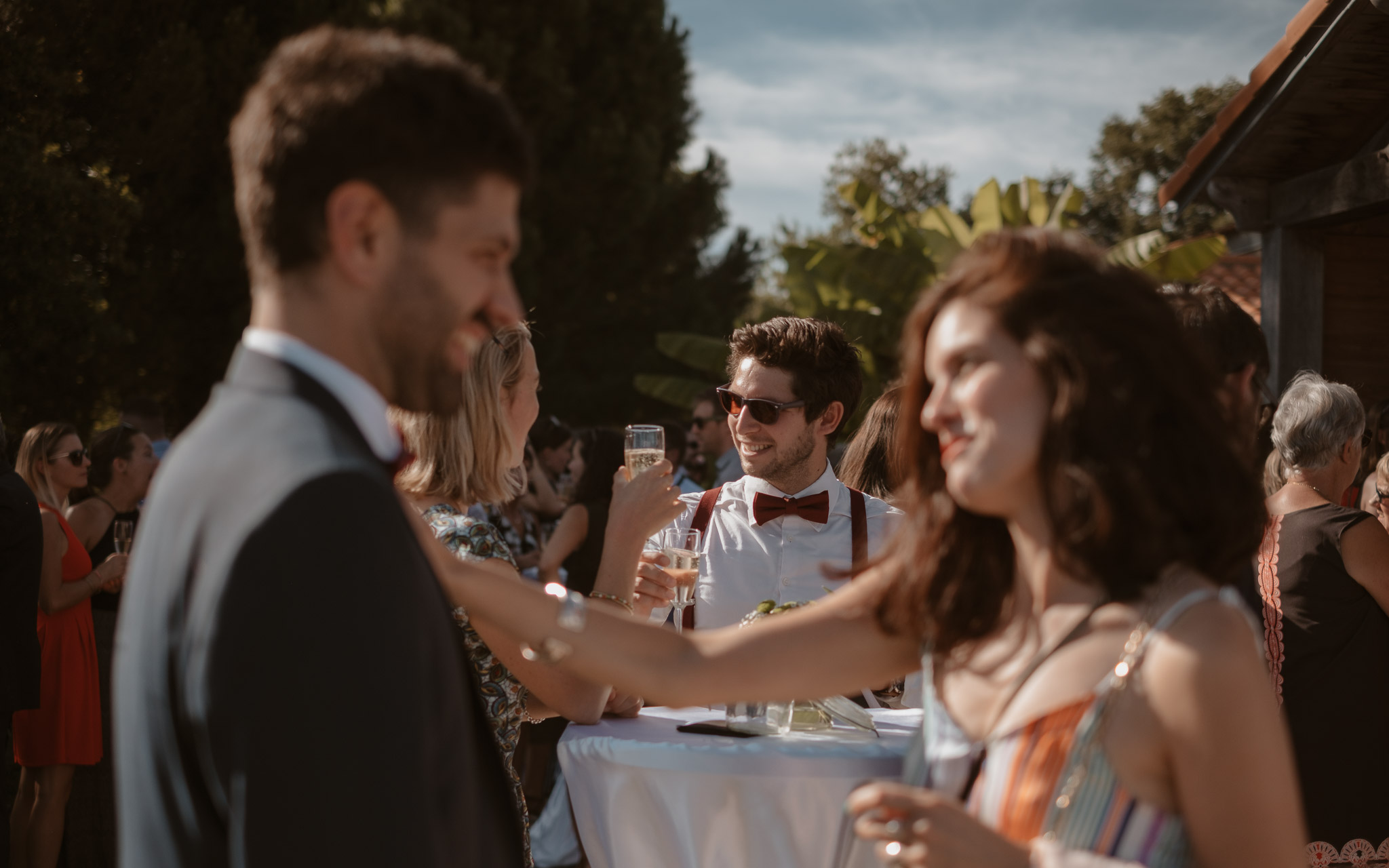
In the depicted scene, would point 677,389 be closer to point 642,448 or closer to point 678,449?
point 678,449

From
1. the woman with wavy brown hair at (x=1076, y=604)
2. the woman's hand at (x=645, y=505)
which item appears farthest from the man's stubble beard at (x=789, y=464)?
the woman with wavy brown hair at (x=1076, y=604)

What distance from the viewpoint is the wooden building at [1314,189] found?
19.1ft

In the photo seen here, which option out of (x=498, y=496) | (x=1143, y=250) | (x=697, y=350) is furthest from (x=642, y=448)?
(x=697, y=350)

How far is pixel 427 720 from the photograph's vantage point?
3.51ft

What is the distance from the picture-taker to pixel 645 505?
9.13 ft

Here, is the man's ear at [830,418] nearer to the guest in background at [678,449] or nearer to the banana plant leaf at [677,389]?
Answer: the guest in background at [678,449]

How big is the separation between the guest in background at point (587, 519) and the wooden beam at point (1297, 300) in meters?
4.16

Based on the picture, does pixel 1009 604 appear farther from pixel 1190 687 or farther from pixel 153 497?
pixel 153 497

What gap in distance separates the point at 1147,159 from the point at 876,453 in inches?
1301

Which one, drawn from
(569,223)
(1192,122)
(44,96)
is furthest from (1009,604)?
(1192,122)

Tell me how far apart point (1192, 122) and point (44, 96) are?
31.5 metres

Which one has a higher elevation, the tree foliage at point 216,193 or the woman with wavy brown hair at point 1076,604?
the tree foliage at point 216,193

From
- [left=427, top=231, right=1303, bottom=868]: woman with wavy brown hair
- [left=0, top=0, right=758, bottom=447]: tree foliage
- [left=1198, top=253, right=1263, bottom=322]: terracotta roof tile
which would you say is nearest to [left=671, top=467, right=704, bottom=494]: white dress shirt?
[left=0, top=0, right=758, bottom=447]: tree foliage

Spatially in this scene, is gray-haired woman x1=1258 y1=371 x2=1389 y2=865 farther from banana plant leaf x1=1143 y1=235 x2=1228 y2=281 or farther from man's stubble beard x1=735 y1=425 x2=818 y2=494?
banana plant leaf x1=1143 y1=235 x2=1228 y2=281
